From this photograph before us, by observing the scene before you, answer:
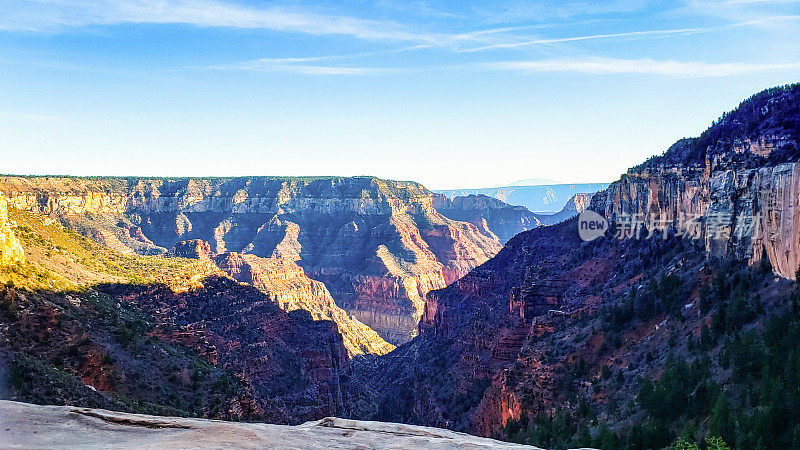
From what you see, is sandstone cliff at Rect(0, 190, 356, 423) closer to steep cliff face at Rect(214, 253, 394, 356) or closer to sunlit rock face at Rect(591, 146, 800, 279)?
steep cliff face at Rect(214, 253, 394, 356)

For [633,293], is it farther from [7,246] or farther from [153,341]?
[7,246]

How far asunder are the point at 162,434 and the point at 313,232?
182695 millimetres

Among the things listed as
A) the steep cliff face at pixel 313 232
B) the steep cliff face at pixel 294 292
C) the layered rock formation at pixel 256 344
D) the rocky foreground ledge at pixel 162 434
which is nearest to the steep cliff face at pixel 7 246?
the layered rock formation at pixel 256 344

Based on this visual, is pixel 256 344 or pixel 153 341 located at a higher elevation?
pixel 153 341

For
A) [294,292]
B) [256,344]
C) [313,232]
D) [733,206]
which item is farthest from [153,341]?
[313,232]

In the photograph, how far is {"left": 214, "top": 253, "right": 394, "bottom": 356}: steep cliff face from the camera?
112 meters

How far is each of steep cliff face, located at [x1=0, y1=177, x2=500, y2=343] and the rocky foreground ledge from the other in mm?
130356

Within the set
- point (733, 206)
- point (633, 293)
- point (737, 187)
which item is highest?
point (737, 187)

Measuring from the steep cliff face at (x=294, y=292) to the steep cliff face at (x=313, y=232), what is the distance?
20638 mm

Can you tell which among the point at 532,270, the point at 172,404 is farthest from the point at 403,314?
the point at 172,404

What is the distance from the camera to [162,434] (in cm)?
1059

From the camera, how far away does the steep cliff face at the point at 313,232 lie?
480 feet

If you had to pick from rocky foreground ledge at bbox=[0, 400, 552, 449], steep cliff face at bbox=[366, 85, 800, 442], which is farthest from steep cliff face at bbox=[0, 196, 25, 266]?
steep cliff face at bbox=[366, 85, 800, 442]

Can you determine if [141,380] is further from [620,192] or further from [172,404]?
[620,192]
